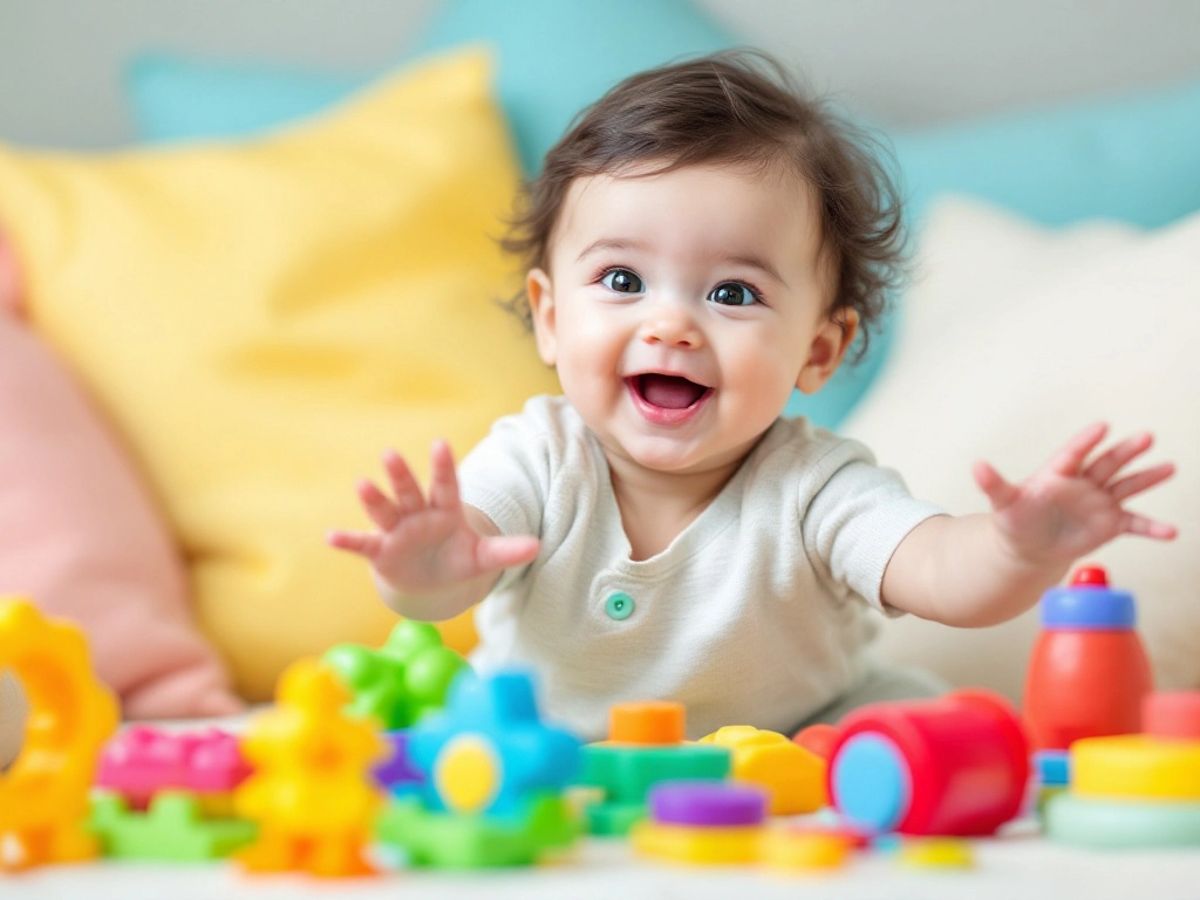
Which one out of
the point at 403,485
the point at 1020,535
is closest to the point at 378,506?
the point at 403,485

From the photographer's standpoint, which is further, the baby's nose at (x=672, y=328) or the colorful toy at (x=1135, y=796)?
the baby's nose at (x=672, y=328)

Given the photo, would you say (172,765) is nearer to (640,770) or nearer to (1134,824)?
(640,770)

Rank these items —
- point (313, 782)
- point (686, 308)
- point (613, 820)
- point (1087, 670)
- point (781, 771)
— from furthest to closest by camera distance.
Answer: point (686, 308)
point (1087, 670)
point (781, 771)
point (613, 820)
point (313, 782)

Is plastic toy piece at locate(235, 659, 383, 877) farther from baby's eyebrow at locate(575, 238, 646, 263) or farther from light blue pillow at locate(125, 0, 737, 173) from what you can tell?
light blue pillow at locate(125, 0, 737, 173)

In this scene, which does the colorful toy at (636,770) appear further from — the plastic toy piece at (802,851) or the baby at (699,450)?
the baby at (699,450)

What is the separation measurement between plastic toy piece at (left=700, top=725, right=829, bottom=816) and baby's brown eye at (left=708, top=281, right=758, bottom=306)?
343 millimetres

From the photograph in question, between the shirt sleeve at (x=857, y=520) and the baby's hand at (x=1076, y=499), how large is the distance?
0.16m

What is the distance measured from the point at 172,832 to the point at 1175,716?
1.53ft

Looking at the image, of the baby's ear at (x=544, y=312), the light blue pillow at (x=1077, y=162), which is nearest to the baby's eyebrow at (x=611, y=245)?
the baby's ear at (x=544, y=312)

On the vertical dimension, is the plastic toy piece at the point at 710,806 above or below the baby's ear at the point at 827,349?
below

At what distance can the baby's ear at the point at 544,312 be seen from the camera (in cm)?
122

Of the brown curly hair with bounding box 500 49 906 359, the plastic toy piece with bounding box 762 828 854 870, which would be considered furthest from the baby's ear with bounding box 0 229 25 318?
Answer: the plastic toy piece with bounding box 762 828 854 870

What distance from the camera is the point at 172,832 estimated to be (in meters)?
0.67

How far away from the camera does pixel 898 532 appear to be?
107 centimetres
